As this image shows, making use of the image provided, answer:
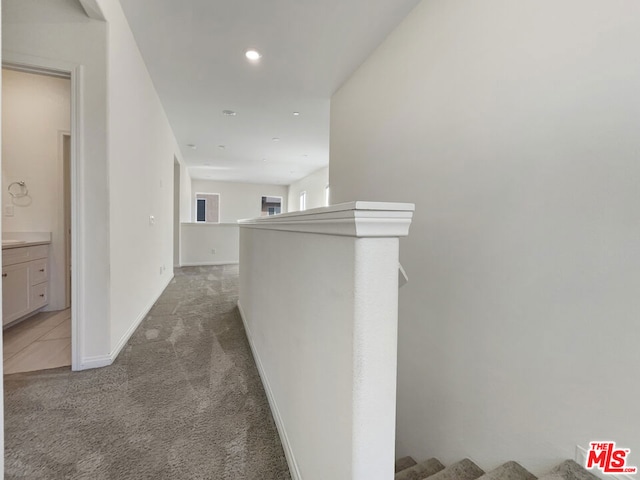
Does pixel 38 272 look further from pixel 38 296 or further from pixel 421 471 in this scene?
pixel 421 471

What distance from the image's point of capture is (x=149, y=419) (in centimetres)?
154

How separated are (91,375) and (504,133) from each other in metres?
2.84

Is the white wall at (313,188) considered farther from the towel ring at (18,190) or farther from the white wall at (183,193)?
Answer: the towel ring at (18,190)

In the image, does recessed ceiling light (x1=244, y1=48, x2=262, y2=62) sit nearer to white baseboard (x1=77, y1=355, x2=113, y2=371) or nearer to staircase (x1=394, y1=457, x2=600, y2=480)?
white baseboard (x1=77, y1=355, x2=113, y2=371)

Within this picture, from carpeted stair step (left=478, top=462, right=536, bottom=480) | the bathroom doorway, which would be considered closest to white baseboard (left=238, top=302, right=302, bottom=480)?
carpeted stair step (left=478, top=462, right=536, bottom=480)

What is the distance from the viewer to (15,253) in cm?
262

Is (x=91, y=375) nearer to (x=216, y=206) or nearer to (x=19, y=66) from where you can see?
(x=19, y=66)

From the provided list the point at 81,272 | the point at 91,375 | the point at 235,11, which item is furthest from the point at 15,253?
the point at 235,11

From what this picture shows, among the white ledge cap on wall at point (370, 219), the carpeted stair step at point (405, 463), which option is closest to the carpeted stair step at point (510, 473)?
the carpeted stair step at point (405, 463)

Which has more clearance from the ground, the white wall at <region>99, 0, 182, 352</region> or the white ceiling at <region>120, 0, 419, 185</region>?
the white ceiling at <region>120, 0, 419, 185</region>

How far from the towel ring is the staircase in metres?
4.18

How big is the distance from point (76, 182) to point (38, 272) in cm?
179

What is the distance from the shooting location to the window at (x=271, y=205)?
1104 centimetres

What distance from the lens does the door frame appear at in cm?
189
